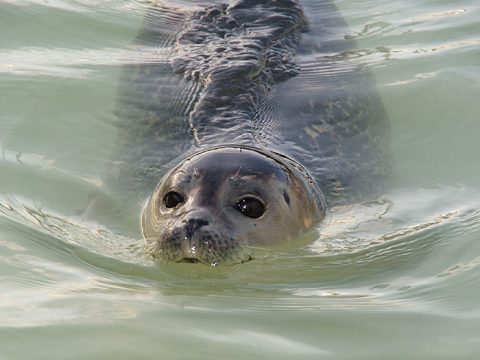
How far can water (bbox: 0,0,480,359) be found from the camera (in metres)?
4.32

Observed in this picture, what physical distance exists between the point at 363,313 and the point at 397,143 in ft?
8.55

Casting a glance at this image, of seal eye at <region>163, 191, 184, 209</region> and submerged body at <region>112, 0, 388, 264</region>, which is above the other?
submerged body at <region>112, 0, 388, 264</region>

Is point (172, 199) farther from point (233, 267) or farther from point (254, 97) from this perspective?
point (254, 97)

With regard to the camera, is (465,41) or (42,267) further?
(465,41)

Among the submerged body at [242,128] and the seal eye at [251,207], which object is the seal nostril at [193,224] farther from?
the seal eye at [251,207]

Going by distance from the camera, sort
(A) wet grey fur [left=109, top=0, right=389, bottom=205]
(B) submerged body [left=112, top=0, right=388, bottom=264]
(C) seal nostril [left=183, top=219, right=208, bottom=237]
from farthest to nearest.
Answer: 1. (A) wet grey fur [left=109, top=0, right=389, bottom=205]
2. (B) submerged body [left=112, top=0, right=388, bottom=264]
3. (C) seal nostril [left=183, top=219, right=208, bottom=237]

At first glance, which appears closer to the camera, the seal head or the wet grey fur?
the seal head

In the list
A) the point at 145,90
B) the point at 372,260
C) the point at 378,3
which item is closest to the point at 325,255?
the point at 372,260

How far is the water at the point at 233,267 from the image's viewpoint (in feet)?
14.2

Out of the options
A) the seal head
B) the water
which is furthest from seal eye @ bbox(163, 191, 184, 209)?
the water

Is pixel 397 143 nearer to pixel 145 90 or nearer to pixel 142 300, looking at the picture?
pixel 145 90

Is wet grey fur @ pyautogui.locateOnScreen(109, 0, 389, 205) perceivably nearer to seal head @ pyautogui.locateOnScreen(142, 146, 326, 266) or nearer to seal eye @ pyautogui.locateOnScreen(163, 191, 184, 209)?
seal head @ pyautogui.locateOnScreen(142, 146, 326, 266)

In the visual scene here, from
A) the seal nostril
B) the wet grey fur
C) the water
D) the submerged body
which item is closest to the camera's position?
the water

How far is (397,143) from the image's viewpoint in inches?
276
